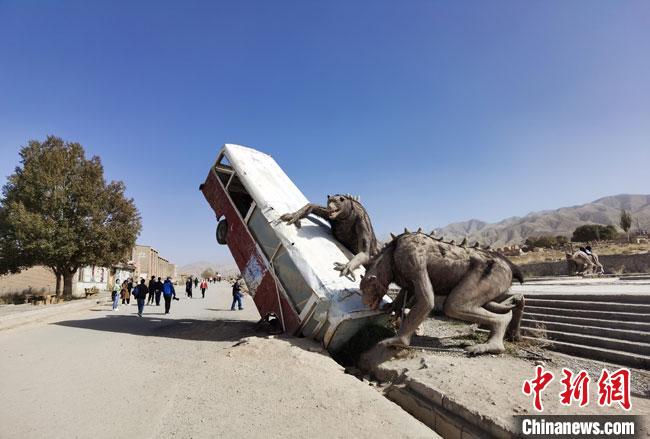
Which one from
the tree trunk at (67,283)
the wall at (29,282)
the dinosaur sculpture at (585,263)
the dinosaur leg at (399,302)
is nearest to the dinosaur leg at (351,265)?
the dinosaur leg at (399,302)

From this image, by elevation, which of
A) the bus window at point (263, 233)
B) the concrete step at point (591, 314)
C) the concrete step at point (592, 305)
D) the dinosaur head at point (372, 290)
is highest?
the bus window at point (263, 233)

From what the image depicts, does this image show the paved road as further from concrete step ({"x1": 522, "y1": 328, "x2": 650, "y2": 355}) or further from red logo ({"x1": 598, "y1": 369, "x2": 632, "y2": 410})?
concrete step ({"x1": 522, "y1": 328, "x2": 650, "y2": 355})

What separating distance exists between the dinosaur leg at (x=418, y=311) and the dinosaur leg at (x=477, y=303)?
367 millimetres

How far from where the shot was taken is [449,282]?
602 cm

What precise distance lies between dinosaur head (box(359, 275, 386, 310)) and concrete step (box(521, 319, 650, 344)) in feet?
9.28

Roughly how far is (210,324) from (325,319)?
595 cm

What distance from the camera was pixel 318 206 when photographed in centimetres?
839

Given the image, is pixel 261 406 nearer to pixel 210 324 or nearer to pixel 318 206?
pixel 318 206

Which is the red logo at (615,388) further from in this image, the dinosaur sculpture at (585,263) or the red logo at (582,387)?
the dinosaur sculpture at (585,263)

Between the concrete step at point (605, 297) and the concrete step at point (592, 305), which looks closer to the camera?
the concrete step at point (592, 305)

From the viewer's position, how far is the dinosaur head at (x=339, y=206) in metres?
8.25

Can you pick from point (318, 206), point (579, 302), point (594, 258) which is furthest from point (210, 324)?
point (594, 258)

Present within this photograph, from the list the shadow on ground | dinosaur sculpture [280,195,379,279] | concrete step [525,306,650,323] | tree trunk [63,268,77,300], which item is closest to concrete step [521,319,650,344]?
concrete step [525,306,650,323]

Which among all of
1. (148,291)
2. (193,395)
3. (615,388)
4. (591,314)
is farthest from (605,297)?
(148,291)
